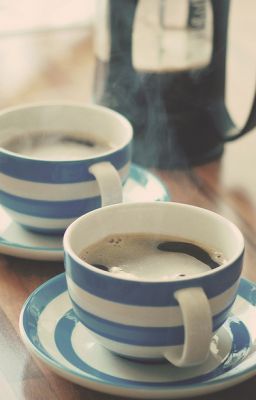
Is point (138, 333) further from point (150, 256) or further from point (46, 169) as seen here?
point (46, 169)

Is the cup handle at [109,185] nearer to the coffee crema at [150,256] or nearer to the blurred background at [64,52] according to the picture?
the coffee crema at [150,256]

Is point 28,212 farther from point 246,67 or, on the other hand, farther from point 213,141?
point 246,67

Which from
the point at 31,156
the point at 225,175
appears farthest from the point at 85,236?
the point at 225,175

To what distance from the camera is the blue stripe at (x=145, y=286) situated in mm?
546

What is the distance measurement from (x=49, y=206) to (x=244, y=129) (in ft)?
0.79

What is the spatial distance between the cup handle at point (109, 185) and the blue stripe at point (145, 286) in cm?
15

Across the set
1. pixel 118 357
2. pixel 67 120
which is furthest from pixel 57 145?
pixel 118 357

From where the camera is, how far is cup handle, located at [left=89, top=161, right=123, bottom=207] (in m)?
0.72

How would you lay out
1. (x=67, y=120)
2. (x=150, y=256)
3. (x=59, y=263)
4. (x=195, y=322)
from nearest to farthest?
(x=195, y=322), (x=150, y=256), (x=59, y=263), (x=67, y=120)

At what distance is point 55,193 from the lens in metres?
0.74

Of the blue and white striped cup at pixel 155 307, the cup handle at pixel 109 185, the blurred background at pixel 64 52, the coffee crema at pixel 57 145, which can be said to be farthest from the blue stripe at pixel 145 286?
the blurred background at pixel 64 52

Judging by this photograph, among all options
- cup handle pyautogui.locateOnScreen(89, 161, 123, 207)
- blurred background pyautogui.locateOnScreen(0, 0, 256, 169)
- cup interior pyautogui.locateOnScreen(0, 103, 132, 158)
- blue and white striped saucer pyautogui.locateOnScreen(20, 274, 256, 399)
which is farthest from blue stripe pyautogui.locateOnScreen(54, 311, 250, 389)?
blurred background pyautogui.locateOnScreen(0, 0, 256, 169)

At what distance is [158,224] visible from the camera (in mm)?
657

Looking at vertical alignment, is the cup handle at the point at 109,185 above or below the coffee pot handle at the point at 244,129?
above
